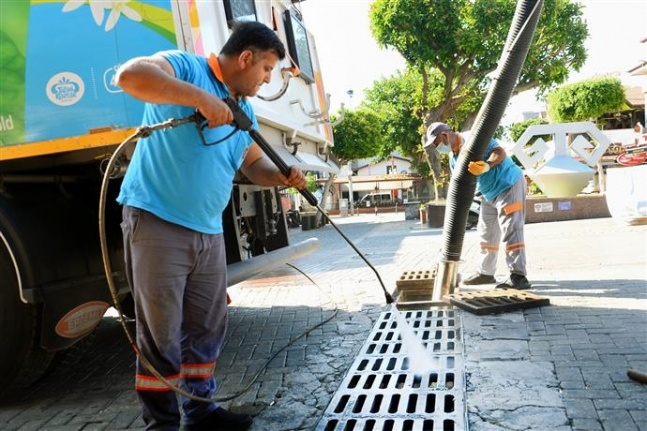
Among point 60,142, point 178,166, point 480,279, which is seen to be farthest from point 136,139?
point 480,279

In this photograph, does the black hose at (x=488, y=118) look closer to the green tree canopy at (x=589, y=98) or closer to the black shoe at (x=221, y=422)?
the black shoe at (x=221, y=422)

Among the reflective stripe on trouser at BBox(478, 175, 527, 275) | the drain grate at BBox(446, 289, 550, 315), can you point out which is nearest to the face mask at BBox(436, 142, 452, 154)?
the reflective stripe on trouser at BBox(478, 175, 527, 275)

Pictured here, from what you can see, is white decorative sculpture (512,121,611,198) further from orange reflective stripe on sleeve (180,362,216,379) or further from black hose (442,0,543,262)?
orange reflective stripe on sleeve (180,362,216,379)

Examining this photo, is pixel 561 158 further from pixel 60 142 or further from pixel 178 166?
pixel 178 166

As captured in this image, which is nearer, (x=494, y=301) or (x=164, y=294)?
(x=164, y=294)

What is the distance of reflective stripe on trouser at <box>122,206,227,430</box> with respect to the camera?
2193 millimetres

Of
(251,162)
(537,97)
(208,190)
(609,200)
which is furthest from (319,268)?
(537,97)

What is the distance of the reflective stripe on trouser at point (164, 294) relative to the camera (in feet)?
Result: 7.20

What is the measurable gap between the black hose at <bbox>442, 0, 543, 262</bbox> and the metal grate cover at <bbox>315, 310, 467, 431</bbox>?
3.26 feet

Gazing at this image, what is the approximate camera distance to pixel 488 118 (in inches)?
162

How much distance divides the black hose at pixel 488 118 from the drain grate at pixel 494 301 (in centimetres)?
35

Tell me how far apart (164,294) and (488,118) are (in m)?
2.91

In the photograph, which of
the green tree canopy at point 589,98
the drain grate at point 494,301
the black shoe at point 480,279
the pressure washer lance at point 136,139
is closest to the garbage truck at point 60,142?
the pressure washer lance at point 136,139

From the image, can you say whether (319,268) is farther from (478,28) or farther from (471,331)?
(478,28)
